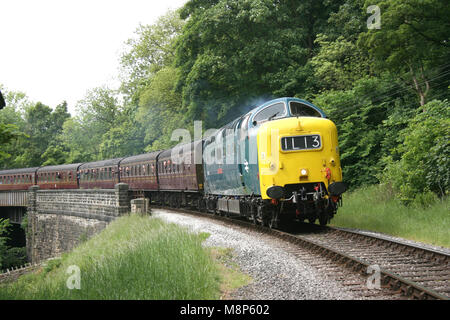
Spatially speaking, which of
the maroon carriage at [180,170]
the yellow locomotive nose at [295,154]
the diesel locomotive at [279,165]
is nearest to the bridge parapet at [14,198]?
the maroon carriage at [180,170]

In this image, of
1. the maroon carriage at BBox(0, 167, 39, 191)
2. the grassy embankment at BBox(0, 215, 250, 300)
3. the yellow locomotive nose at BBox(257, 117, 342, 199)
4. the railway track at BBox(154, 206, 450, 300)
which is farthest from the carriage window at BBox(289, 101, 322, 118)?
the maroon carriage at BBox(0, 167, 39, 191)

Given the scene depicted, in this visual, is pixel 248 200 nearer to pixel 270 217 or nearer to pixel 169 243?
pixel 270 217

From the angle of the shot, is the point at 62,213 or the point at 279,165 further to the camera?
the point at 62,213

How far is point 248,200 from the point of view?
13719 millimetres

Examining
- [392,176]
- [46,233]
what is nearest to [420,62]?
[392,176]

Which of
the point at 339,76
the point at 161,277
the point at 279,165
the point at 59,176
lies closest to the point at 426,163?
the point at 279,165

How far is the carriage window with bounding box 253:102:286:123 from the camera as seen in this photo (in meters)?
12.4

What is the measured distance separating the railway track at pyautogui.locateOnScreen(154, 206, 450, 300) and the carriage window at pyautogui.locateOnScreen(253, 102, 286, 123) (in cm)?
312

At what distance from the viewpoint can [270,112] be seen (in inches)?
493

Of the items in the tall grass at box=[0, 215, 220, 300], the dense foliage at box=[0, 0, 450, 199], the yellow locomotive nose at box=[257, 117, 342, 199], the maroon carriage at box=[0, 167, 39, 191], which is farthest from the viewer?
the maroon carriage at box=[0, 167, 39, 191]

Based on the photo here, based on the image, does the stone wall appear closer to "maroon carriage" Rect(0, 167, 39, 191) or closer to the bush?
"maroon carriage" Rect(0, 167, 39, 191)

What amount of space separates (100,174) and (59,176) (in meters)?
7.66

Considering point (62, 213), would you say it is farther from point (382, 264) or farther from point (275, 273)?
point (382, 264)
